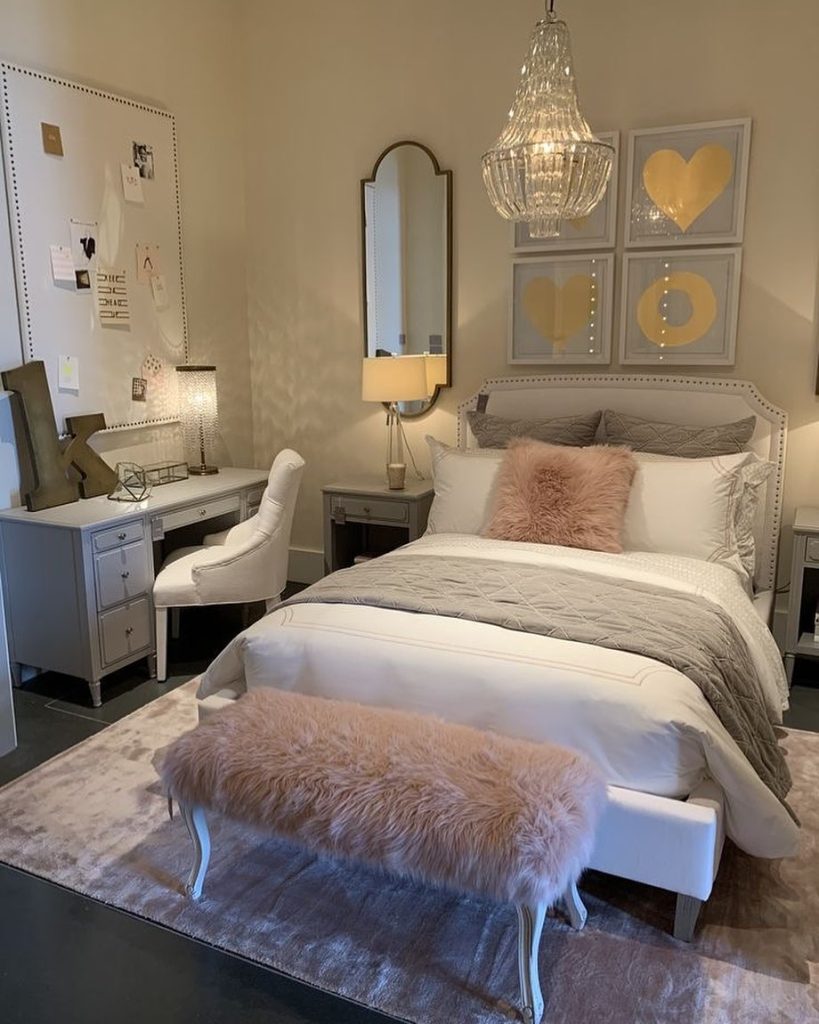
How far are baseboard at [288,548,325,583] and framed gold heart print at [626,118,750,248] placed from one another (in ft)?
7.68

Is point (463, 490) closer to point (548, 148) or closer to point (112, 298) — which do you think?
point (548, 148)

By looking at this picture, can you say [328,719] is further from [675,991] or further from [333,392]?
[333,392]

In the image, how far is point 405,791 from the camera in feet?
6.02

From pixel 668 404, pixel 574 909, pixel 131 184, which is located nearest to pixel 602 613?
pixel 574 909

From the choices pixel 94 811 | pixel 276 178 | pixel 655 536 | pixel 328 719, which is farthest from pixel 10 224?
pixel 655 536

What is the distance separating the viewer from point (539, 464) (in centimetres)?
333

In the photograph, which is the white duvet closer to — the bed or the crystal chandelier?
the bed

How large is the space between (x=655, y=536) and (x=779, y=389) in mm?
990

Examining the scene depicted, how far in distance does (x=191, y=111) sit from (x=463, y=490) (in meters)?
2.44

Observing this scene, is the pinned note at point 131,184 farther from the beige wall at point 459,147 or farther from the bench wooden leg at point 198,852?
the bench wooden leg at point 198,852

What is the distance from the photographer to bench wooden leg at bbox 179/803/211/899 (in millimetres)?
2170

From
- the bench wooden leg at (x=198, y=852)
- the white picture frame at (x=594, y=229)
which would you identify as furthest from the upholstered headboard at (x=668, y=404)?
the bench wooden leg at (x=198, y=852)

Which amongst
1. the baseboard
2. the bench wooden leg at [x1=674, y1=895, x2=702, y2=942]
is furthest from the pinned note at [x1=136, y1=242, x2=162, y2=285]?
the bench wooden leg at [x1=674, y1=895, x2=702, y2=942]

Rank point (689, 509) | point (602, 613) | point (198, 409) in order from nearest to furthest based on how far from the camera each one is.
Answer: point (602, 613) < point (689, 509) < point (198, 409)
